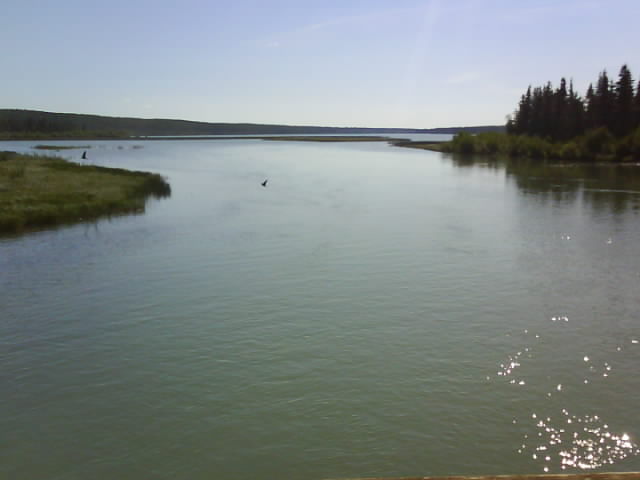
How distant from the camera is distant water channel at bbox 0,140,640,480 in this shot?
42.1 feet

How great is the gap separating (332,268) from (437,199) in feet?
103

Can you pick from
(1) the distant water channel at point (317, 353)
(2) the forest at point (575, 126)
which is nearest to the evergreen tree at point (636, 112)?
(2) the forest at point (575, 126)

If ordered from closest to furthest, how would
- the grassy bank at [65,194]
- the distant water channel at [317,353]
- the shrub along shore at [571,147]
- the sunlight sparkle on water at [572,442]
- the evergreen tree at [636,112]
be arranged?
the sunlight sparkle on water at [572,442] < the distant water channel at [317,353] < the grassy bank at [65,194] < the shrub along shore at [571,147] < the evergreen tree at [636,112]

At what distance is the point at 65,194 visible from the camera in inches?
1887

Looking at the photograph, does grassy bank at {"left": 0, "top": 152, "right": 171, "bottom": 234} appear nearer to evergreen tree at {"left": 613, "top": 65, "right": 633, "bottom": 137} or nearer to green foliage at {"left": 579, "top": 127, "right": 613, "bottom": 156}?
green foliage at {"left": 579, "top": 127, "right": 613, "bottom": 156}

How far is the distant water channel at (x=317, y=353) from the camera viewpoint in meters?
12.8

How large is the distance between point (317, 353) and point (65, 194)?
37.8 meters

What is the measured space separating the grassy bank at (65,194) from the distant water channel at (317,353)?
15.7ft

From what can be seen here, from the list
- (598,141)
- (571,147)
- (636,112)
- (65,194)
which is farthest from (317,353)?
(636,112)

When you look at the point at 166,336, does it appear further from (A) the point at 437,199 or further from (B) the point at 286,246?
(A) the point at 437,199

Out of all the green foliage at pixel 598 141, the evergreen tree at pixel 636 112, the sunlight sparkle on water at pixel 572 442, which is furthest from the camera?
the evergreen tree at pixel 636 112

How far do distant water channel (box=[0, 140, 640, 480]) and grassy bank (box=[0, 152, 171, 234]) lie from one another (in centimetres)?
479

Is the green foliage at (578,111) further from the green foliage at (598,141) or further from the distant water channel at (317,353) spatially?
the distant water channel at (317,353)

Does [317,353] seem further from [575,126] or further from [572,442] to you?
[575,126]
